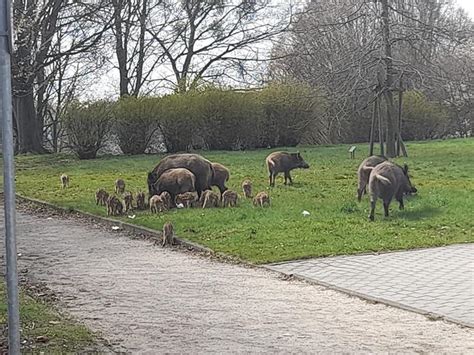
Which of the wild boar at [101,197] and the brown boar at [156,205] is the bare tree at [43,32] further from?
the brown boar at [156,205]

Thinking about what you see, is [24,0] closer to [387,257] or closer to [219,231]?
[219,231]

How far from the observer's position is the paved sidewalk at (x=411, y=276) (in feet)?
28.3

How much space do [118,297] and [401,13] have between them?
21.8 m

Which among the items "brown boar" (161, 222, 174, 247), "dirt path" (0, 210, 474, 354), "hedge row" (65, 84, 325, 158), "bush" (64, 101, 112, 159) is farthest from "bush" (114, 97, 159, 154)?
"dirt path" (0, 210, 474, 354)

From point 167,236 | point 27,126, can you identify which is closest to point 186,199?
point 167,236

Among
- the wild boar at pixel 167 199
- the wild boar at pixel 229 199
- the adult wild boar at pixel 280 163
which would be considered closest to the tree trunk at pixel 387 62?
the adult wild boar at pixel 280 163

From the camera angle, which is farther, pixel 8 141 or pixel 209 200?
pixel 209 200

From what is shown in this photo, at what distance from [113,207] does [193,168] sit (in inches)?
89.8

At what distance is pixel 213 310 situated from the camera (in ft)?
27.7

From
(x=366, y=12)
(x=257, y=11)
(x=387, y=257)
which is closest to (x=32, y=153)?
(x=257, y=11)

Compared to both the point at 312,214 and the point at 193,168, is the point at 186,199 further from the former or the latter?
the point at 312,214

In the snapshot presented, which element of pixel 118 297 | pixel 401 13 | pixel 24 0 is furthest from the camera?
pixel 24 0

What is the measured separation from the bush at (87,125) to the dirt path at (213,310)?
22.7 meters

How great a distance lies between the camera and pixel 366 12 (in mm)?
28750
